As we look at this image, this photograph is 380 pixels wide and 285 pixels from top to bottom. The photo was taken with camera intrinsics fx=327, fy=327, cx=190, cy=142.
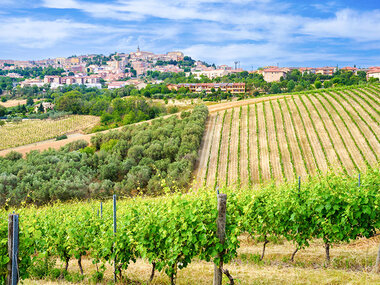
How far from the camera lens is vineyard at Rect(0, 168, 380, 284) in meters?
6.24

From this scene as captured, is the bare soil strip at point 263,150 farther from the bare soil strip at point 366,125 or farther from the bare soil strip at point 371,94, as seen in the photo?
the bare soil strip at point 371,94

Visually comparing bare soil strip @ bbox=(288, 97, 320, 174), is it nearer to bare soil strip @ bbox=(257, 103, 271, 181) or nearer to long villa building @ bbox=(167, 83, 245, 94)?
bare soil strip @ bbox=(257, 103, 271, 181)

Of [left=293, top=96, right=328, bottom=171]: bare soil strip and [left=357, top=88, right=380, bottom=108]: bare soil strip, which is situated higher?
[left=357, top=88, right=380, bottom=108]: bare soil strip

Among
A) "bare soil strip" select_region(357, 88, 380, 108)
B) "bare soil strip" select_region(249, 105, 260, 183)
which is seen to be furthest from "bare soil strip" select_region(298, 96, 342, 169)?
"bare soil strip" select_region(357, 88, 380, 108)

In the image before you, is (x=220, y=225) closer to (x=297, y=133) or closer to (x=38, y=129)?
(x=297, y=133)

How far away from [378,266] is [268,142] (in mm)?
25811

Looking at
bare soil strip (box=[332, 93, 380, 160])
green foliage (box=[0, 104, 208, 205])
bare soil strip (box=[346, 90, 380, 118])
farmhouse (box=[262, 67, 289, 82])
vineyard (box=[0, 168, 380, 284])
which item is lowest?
green foliage (box=[0, 104, 208, 205])

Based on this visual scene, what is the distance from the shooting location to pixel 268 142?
3275 centimetres

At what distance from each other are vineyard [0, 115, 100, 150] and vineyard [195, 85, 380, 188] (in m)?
31.7

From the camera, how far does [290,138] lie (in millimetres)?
33219

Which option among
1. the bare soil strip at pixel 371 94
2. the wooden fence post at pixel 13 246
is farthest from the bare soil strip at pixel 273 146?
the wooden fence post at pixel 13 246

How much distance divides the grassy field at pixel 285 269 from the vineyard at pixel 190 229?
16 centimetres

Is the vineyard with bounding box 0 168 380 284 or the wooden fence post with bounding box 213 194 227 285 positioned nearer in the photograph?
the wooden fence post with bounding box 213 194 227 285

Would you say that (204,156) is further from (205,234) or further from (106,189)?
(205,234)
